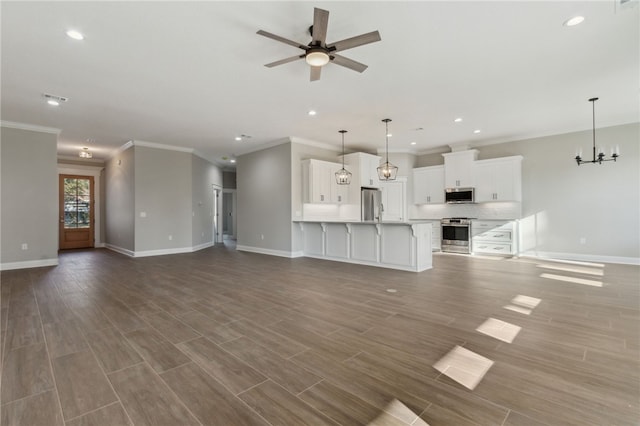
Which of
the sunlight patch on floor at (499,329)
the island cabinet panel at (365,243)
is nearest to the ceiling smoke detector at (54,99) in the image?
the island cabinet panel at (365,243)

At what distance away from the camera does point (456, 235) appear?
814 cm

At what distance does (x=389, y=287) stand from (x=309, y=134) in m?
4.29

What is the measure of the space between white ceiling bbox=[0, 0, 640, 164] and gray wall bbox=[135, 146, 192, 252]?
137 cm

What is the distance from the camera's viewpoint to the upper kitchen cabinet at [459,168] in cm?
792

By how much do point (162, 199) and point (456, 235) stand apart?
8190 mm

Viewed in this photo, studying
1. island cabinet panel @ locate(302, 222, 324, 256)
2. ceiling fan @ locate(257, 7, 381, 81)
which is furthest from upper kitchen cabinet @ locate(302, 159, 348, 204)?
ceiling fan @ locate(257, 7, 381, 81)

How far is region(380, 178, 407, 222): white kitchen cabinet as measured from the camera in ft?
30.1

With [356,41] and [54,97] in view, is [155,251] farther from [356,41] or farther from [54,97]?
[356,41]

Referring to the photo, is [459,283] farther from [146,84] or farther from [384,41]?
[146,84]

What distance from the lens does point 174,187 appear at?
8.21 metres

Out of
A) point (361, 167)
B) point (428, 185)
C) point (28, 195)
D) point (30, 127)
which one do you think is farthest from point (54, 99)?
point (428, 185)

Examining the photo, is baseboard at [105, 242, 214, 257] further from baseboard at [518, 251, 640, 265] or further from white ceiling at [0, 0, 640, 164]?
baseboard at [518, 251, 640, 265]

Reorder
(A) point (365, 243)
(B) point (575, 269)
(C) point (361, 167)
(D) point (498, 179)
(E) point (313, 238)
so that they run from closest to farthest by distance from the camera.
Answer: (B) point (575, 269), (A) point (365, 243), (E) point (313, 238), (D) point (498, 179), (C) point (361, 167)

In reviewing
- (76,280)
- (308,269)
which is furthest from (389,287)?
(76,280)
